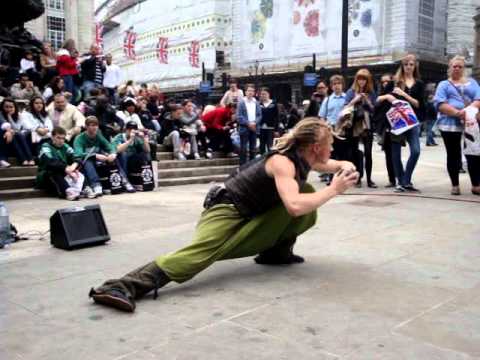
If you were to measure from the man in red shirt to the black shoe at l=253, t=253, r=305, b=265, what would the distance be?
8007mm

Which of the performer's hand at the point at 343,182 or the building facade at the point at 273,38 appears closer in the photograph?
the performer's hand at the point at 343,182

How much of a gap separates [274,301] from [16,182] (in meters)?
6.43

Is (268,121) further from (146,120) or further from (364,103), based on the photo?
(364,103)

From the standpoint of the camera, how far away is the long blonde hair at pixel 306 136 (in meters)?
3.69

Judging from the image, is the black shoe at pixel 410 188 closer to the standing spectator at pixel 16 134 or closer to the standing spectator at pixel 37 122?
the standing spectator at pixel 37 122

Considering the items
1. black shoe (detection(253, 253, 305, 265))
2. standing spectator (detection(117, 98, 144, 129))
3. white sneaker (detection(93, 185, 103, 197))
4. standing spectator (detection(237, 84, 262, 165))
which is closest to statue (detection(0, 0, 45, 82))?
standing spectator (detection(117, 98, 144, 129))

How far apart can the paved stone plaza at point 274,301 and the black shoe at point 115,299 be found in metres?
0.04

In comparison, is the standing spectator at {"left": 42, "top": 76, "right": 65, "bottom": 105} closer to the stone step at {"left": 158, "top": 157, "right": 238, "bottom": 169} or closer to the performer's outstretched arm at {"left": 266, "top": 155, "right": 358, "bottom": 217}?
the stone step at {"left": 158, "top": 157, "right": 238, "bottom": 169}

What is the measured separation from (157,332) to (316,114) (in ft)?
25.5

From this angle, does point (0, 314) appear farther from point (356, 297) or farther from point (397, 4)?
point (397, 4)

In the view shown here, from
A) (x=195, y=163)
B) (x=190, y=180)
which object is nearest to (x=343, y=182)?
(x=190, y=180)

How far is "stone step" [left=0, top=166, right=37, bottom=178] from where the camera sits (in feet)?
29.6

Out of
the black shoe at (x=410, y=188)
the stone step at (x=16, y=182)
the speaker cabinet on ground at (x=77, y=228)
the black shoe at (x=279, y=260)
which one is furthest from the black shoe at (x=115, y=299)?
the stone step at (x=16, y=182)

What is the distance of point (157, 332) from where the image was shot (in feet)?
9.86
